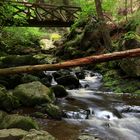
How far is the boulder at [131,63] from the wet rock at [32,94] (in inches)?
169

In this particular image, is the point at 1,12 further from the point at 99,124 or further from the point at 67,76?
the point at 99,124

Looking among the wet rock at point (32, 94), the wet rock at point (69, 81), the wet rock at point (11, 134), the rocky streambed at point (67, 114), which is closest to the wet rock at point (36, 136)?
the rocky streambed at point (67, 114)

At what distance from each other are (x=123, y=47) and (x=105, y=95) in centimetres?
294

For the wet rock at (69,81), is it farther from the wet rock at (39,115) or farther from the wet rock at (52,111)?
the wet rock at (39,115)

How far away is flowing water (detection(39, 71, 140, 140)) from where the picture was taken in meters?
7.49

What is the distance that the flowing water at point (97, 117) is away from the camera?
24.6 feet

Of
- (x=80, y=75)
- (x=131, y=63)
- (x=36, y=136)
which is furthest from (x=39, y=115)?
(x=80, y=75)

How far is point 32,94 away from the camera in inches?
367

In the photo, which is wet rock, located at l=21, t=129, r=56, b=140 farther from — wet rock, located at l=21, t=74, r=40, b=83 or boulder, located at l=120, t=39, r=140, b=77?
boulder, located at l=120, t=39, r=140, b=77

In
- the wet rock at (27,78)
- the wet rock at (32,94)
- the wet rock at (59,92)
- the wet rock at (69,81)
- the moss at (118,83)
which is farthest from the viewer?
the wet rock at (69,81)

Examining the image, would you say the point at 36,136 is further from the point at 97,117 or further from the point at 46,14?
the point at 46,14

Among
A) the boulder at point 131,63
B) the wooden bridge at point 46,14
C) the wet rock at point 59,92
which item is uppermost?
the wooden bridge at point 46,14

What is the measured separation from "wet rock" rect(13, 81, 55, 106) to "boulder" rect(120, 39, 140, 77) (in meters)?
4.28

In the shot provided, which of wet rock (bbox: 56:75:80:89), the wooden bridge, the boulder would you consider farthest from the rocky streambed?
the wooden bridge
